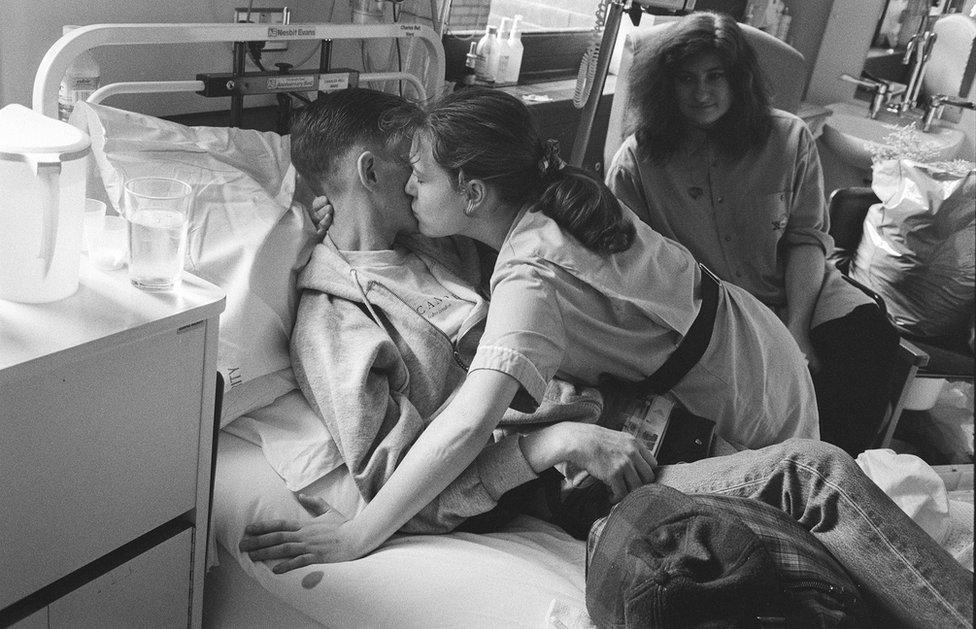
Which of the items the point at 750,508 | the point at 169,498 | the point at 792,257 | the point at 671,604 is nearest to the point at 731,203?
the point at 792,257

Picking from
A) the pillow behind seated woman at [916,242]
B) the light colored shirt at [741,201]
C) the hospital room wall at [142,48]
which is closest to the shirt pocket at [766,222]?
the light colored shirt at [741,201]

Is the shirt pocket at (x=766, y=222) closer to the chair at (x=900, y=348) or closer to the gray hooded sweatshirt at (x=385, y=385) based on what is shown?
the chair at (x=900, y=348)

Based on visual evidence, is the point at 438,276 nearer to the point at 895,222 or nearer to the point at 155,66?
the point at 155,66

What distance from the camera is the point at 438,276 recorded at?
1.85m

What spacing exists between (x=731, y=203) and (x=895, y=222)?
557mm

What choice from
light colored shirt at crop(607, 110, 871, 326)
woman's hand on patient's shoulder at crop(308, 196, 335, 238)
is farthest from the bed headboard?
light colored shirt at crop(607, 110, 871, 326)

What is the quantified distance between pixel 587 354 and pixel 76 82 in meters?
1.16

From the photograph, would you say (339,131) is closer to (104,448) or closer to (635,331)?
(635,331)

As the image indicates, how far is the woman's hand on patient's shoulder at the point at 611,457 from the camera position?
1.41 metres

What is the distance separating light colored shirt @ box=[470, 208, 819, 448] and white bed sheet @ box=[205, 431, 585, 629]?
27 cm

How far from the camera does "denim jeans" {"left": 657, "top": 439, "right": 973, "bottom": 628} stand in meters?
1.21

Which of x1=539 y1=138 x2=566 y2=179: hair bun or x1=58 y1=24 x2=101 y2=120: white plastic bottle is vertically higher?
x1=539 y1=138 x2=566 y2=179: hair bun

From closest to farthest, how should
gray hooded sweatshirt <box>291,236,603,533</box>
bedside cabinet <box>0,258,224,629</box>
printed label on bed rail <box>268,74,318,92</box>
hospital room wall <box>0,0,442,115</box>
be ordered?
bedside cabinet <box>0,258,224,629</box> < gray hooded sweatshirt <box>291,236,603,533</box> < hospital room wall <box>0,0,442,115</box> < printed label on bed rail <box>268,74,318,92</box>

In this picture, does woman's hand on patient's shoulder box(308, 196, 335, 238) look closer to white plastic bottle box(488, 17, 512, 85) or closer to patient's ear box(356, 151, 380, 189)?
patient's ear box(356, 151, 380, 189)
